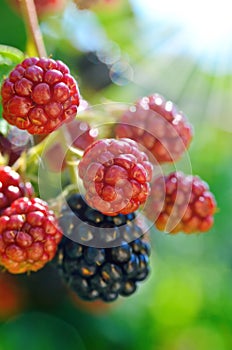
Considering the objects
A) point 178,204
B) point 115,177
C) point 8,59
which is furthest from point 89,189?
point 8,59

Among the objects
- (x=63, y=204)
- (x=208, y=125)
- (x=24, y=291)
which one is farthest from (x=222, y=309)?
(x=63, y=204)

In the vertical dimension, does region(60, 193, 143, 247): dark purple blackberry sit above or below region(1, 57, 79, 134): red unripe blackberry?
below

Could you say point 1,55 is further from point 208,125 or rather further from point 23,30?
point 208,125

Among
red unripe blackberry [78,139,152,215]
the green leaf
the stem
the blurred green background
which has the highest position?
the stem

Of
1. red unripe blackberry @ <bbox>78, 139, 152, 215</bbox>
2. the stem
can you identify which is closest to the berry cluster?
red unripe blackberry @ <bbox>78, 139, 152, 215</bbox>

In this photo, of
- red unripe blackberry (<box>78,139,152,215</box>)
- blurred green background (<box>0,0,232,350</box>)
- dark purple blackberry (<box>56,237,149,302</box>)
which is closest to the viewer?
red unripe blackberry (<box>78,139,152,215</box>)

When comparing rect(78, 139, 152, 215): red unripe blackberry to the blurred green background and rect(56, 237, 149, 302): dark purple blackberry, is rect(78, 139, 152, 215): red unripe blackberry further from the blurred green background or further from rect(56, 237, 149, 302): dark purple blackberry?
the blurred green background

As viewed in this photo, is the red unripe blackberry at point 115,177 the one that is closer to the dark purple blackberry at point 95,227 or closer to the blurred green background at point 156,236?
the dark purple blackberry at point 95,227
